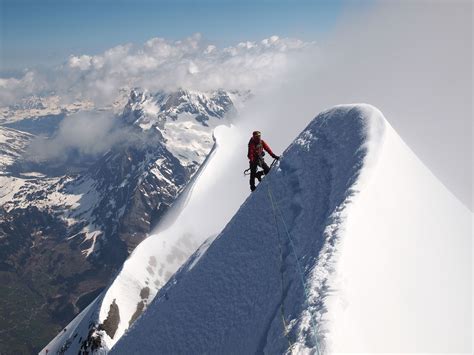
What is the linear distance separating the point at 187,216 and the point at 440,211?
9710cm

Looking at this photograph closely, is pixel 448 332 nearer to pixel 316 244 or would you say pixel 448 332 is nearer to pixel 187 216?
pixel 316 244

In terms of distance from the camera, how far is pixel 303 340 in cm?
1107

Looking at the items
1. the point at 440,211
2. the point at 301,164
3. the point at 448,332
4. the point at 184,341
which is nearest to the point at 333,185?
the point at 301,164

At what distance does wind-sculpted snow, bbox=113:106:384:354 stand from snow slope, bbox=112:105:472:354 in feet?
0.20

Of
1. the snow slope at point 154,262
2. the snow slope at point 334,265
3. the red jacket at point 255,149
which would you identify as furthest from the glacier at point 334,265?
the snow slope at point 154,262

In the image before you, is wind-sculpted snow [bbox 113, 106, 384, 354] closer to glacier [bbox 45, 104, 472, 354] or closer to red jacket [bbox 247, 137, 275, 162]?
glacier [bbox 45, 104, 472, 354]

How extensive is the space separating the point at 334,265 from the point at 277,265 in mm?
3887

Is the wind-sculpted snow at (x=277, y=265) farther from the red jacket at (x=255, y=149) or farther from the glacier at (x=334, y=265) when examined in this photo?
the red jacket at (x=255, y=149)

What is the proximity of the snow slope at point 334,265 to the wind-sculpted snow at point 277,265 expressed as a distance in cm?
6

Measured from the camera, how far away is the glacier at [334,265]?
11.8 meters

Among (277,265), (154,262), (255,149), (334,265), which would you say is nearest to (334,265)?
(334,265)

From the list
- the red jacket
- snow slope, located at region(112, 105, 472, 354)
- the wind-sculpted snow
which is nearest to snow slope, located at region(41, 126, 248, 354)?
the red jacket

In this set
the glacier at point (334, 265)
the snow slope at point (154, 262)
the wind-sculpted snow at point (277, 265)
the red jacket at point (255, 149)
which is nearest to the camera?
the glacier at point (334, 265)

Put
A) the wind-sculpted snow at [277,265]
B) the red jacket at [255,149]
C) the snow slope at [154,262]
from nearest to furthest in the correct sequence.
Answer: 1. the wind-sculpted snow at [277,265]
2. the red jacket at [255,149]
3. the snow slope at [154,262]
